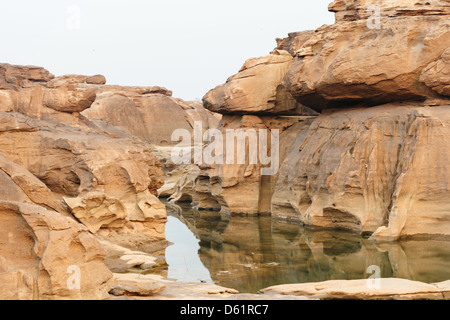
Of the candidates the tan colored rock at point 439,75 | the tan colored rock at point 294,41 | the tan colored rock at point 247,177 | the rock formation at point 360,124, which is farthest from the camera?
the tan colored rock at point 294,41

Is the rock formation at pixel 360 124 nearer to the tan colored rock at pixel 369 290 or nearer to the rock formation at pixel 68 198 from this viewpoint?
the rock formation at pixel 68 198

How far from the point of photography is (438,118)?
550 inches

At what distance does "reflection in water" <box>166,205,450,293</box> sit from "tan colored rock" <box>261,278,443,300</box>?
1046 millimetres

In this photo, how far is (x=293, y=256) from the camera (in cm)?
1263

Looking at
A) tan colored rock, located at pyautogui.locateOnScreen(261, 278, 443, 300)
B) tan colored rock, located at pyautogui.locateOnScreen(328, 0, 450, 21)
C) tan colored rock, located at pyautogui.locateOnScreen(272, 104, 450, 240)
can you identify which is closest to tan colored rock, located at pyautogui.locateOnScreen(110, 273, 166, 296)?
tan colored rock, located at pyautogui.locateOnScreen(261, 278, 443, 300)

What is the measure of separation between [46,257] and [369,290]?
4.35 m

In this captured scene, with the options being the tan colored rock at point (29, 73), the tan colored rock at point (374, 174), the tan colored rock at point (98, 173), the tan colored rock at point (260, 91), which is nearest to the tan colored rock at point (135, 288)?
the tan colored rock at point (98, 173)

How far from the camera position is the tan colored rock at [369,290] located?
26.8 feet

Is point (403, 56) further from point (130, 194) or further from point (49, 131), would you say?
point (49, 131)

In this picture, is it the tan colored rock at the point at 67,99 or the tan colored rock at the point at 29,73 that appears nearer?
the tan colored rock at the point at 67,99

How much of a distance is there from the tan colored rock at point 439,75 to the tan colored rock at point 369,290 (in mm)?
6841

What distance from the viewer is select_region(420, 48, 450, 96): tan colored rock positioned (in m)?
14.1

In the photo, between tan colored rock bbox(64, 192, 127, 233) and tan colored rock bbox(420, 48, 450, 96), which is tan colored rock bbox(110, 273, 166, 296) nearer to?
tan colored rock bbox(64, 192, 127, 233)

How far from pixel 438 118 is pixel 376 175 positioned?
2.00m
